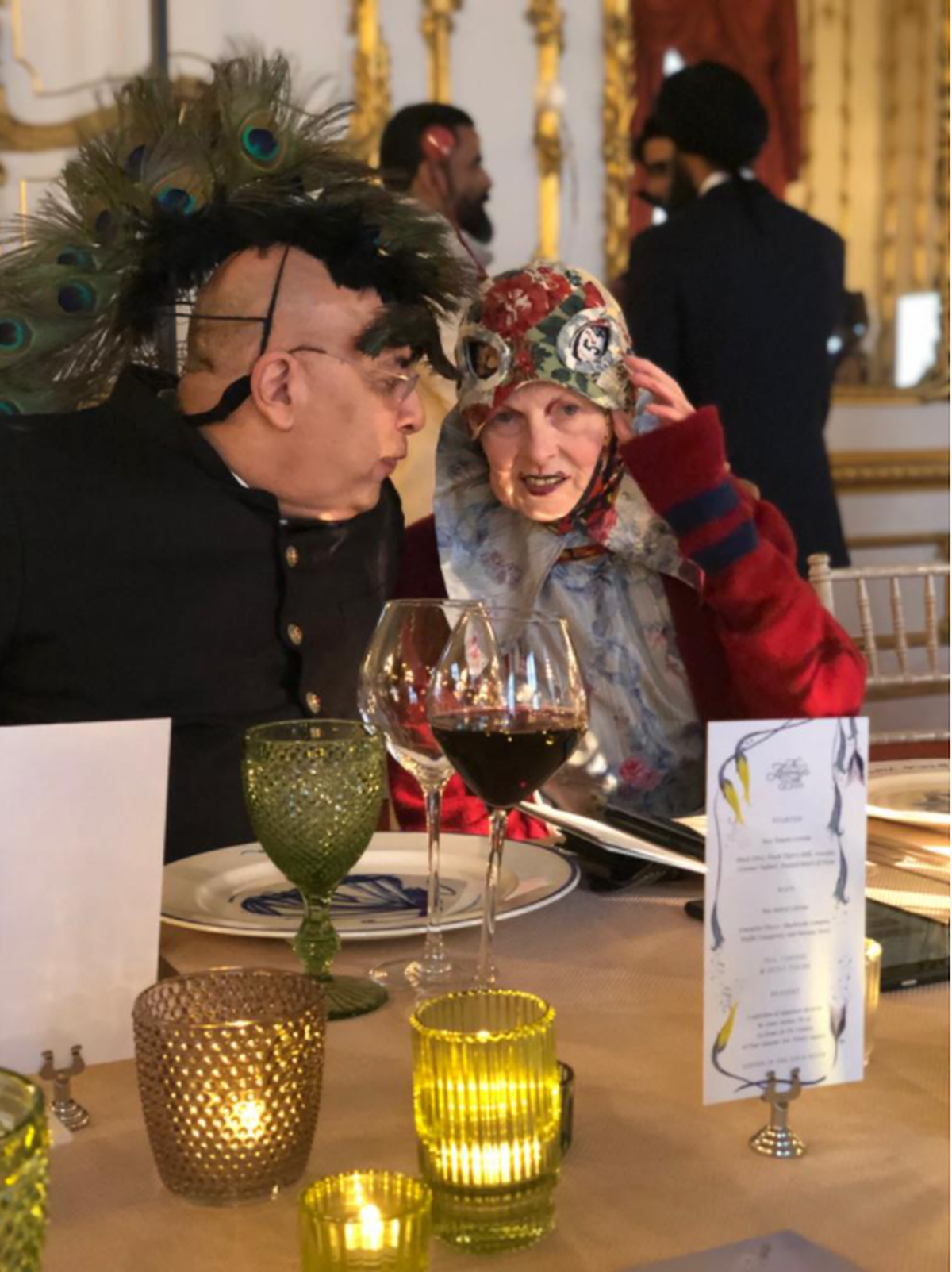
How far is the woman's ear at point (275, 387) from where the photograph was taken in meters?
1.54

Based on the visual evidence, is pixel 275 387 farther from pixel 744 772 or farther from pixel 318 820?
pixel 744 772

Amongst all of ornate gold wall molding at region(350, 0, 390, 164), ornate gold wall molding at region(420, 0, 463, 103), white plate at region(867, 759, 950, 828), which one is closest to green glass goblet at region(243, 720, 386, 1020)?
white plate at region(867, 759, 950, 828)

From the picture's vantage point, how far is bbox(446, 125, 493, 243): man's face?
3758 mm

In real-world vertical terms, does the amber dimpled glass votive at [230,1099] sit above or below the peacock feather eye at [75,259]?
below

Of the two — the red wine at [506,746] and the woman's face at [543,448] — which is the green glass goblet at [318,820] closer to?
the red wine at [506,746]

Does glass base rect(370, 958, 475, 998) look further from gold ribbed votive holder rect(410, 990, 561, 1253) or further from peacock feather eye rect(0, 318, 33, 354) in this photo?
peacock feather eye rect(0, 318, 33, 354)

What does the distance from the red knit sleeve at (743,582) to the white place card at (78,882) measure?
97 cm

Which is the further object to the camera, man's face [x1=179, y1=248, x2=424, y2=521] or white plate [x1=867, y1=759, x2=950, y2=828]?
man's face [x1=179, y1=248, x2=424, y2=521]

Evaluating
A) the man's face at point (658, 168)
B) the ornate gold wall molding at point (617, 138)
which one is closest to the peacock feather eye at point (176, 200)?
the man's face at point (658, 168)

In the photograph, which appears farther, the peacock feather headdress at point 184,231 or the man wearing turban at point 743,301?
the man wearing turban at point 743,301

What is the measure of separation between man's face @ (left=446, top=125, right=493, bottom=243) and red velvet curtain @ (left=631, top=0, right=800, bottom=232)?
529mm

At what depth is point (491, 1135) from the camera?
61 centimetres

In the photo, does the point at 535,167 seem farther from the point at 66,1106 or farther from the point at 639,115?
the point at 66,1106

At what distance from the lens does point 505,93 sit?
4039 mm
